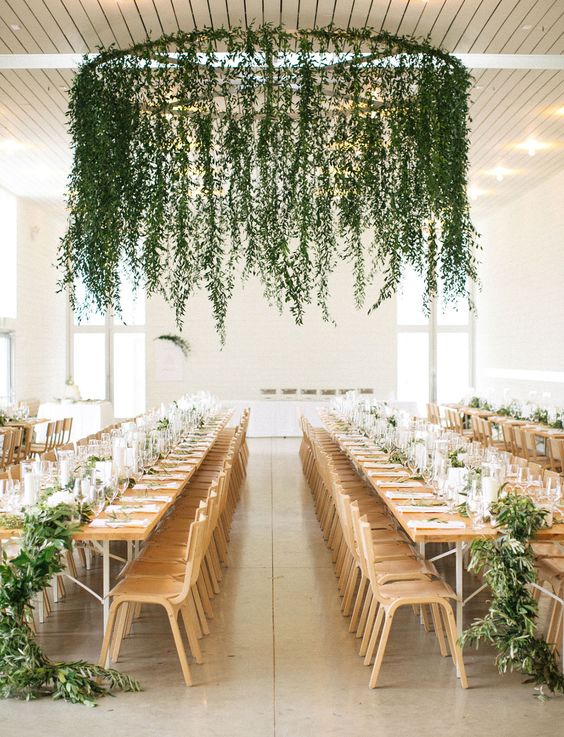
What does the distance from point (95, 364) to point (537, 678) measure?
56.6 feet

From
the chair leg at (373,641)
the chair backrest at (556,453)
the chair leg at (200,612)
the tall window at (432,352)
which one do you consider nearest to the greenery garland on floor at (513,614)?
the chair leg at (373,641)

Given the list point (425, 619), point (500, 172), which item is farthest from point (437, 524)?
point (500, 172)

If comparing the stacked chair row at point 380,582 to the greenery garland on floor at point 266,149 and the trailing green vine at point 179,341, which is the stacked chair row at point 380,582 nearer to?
the greenery garland on floor at point 266,149

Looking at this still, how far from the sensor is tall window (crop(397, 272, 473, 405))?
2042 centimetres

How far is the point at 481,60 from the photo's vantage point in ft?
25.7

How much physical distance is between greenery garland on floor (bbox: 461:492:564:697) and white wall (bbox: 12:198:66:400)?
44.1 ft

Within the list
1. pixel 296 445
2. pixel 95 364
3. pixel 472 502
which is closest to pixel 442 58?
pixel 472 502

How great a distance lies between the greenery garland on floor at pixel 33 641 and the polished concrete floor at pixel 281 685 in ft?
0.29

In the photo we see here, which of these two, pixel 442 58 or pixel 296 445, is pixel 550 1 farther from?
pixel 296 445

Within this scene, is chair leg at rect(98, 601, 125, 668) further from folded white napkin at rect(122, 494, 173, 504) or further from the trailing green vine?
the trailing green vine

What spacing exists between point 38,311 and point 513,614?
15.3m

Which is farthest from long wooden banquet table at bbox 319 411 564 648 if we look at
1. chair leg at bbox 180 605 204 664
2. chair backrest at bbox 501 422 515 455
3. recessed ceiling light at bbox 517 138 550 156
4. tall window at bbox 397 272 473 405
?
tall window at bbox 397 272 473 405

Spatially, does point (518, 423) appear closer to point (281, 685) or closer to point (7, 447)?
point (7, 447)

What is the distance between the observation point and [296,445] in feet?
53.6
